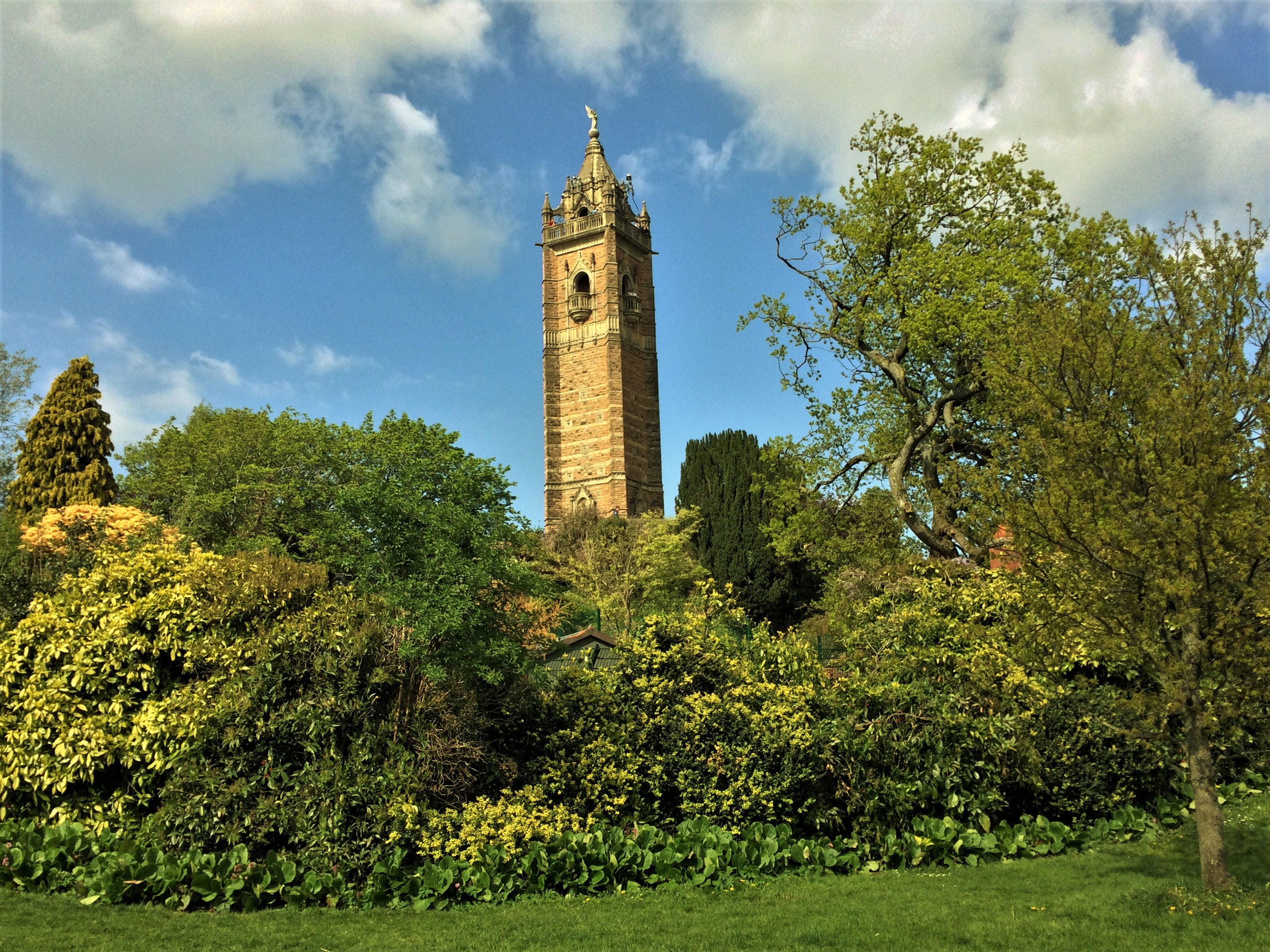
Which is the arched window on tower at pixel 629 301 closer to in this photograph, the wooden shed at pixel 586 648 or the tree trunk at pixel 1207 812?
the wooden shed at pixel 586 648

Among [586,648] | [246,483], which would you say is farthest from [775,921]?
[246,483]

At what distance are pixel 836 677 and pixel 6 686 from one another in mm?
9500

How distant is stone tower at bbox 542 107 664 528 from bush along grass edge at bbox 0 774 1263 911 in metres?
42.4

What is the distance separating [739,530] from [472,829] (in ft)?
100

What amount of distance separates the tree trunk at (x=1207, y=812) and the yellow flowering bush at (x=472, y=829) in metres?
5.57

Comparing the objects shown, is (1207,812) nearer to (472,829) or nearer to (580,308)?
(472,829)

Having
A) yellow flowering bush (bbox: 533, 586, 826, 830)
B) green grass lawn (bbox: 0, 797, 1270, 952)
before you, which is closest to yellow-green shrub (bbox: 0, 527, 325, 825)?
green grass lawn (bbox: 0, 797, 1270, 952)

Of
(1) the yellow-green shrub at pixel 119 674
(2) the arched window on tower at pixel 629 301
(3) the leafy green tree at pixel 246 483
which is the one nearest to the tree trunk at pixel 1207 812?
(1) the yellow-green shrub at pixel 119 674

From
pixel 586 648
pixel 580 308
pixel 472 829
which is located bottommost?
pixel 472 829

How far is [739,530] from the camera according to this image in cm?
3888

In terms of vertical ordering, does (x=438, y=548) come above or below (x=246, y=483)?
below

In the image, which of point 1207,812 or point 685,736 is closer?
point 1207,812

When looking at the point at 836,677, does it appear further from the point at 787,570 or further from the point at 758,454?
the point at 758,454

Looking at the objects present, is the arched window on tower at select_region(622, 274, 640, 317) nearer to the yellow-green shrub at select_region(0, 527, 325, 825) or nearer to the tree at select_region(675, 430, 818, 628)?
the tree at select_region(675, 430, 818, 628)
